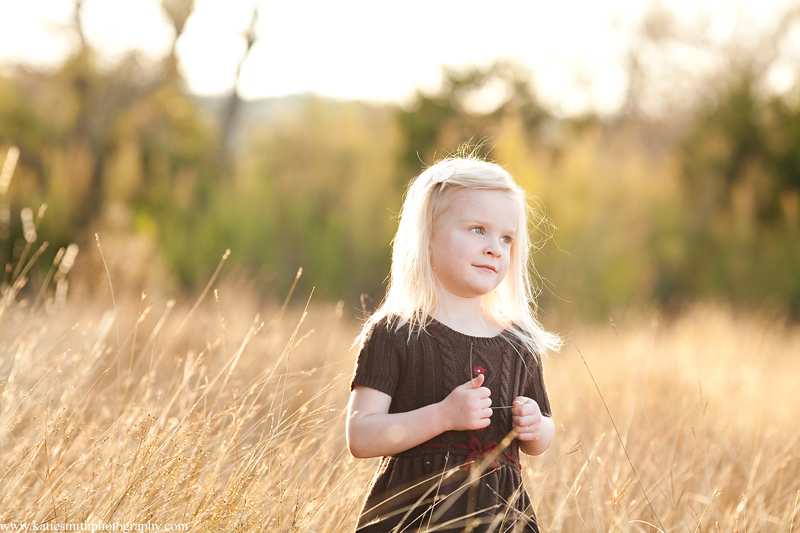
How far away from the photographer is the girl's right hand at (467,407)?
152 centimetres

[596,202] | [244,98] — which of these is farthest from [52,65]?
[596,202]

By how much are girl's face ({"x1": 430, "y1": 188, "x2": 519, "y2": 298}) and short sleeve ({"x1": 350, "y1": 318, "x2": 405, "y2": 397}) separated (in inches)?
7.7

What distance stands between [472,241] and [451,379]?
0.33 meters

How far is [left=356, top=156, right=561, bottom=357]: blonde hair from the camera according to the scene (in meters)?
1.74

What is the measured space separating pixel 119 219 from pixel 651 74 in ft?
59.0

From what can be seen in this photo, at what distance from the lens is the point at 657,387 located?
4.90 metres

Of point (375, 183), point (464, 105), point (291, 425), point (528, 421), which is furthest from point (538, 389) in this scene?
point (464, 105)

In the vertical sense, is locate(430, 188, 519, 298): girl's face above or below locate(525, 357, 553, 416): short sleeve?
above

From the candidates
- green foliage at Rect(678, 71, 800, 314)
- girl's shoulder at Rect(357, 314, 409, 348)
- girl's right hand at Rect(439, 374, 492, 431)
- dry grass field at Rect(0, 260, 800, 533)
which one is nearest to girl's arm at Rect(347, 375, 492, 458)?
girl's right hand at Rect(439, 374, 492, 431)

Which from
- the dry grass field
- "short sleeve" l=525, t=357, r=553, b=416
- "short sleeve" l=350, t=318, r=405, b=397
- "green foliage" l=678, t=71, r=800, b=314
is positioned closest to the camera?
"short sleeve" l=350, t=318, r=405, b=397

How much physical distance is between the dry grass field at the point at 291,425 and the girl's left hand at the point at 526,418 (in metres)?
0.27

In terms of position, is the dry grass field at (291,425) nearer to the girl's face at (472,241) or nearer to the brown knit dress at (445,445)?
the brown knit dress at (445,445)

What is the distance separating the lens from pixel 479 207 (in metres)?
1.72

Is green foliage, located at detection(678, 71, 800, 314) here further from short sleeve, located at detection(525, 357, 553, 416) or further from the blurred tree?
short sleeve, located at detection(525, 357, 553, 416)
